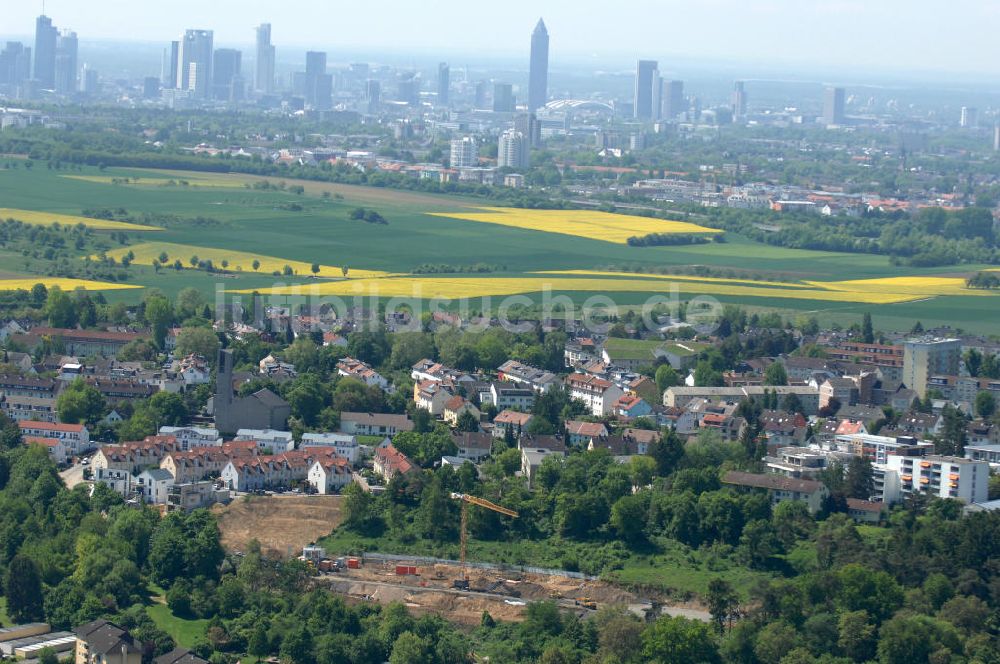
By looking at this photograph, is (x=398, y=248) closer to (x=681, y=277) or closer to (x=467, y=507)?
(x=681, y=277)

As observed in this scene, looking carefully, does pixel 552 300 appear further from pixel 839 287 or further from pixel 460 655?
pixel 460 655

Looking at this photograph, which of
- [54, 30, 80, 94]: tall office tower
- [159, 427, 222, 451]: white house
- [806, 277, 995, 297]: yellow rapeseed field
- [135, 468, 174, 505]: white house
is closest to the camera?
[135, 468, 174, 505]: white house

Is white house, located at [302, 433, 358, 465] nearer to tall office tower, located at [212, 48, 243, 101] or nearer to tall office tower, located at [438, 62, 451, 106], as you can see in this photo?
tall office tower, located at [212, 48, 243, 101]

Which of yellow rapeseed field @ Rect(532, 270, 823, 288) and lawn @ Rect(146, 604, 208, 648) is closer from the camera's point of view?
lawn @ Rect(146, 604, 208, 648)

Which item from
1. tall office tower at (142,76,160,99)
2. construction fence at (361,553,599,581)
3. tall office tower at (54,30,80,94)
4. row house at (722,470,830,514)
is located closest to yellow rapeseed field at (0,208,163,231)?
row house at (722,470,830,514)

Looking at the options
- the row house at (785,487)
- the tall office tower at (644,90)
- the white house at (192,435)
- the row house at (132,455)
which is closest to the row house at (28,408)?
the white house at (192,435)

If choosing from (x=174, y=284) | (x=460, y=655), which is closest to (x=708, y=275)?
(x=174, y=284)
